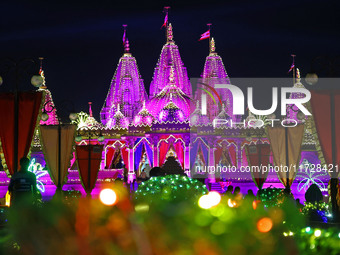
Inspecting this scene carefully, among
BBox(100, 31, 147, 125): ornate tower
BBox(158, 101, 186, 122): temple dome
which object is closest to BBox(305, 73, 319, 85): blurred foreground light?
BBox(158, 101, 186, 122): temple dome

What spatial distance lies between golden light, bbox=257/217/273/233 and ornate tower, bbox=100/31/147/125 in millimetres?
41340

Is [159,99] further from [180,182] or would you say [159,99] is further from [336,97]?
[180,182]

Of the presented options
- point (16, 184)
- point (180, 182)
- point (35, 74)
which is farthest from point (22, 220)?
point (35, 74)

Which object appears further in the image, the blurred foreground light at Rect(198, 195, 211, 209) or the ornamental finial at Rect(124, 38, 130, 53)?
the ornamental finial at Rect(124, 38, 130, 53)

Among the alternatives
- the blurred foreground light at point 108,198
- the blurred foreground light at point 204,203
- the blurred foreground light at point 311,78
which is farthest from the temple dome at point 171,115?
the blurred foreground light at point 108,198

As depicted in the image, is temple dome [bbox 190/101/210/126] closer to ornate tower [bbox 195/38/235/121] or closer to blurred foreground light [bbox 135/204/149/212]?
ornate tower [bbox 195/38/235/121]

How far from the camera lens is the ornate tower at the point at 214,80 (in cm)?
4684

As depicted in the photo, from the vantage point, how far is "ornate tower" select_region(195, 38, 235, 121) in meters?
46.8

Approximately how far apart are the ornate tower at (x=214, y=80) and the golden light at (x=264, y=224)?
42807 millimetres

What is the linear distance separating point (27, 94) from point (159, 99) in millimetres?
32806

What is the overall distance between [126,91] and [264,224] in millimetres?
43316

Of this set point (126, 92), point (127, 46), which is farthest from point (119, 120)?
point (127, 46)

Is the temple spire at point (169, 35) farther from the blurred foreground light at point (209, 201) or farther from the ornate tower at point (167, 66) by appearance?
→ the blurred foreground light at point (209, 201)

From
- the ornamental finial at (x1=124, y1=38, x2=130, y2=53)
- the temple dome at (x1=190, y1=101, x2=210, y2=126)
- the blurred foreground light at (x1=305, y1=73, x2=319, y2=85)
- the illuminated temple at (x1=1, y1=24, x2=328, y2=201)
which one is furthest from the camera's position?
the ornamental finial at (x1=124, y1=38, x2=130, y2=53)
